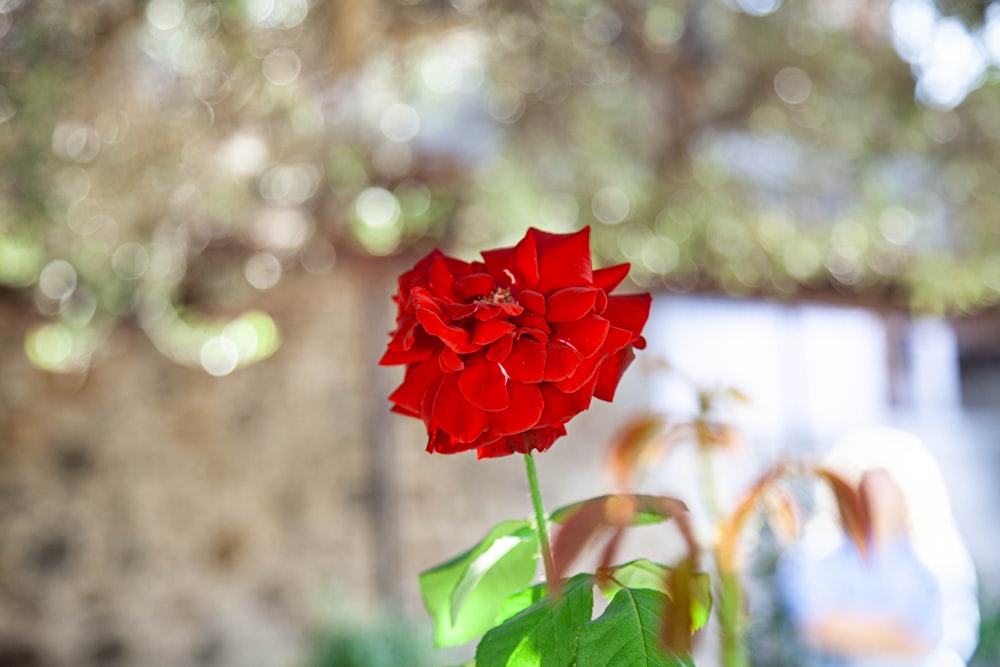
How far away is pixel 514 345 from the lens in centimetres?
53

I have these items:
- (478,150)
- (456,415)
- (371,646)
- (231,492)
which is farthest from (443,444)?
(231,492)

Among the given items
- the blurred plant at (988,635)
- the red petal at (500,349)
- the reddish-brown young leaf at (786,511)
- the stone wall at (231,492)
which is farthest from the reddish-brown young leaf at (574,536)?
the stone wall at (231,492)

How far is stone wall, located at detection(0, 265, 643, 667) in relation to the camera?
122 inches

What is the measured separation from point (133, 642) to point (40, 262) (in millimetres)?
1523

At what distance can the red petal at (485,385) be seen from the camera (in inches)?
20.0

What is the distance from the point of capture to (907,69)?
8.48 ft

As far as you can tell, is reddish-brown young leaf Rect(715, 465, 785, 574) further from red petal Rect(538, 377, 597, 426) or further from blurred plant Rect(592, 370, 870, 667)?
red petal Rect(538, 377, 597, 426)

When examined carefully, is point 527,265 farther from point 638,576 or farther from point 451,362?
point 638,576

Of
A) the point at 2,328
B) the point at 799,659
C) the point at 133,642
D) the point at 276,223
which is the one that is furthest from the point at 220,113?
the point at 799,659

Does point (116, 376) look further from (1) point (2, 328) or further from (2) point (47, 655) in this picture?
(2) point (47, 655)

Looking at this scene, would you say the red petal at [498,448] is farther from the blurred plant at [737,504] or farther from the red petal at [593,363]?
the blurred plant at [737,504]

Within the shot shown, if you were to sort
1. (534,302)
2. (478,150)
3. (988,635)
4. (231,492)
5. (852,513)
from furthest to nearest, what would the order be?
(231,492) < (478,150) < (988,635) < (852,513) < (534,302)

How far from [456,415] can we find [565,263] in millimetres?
133

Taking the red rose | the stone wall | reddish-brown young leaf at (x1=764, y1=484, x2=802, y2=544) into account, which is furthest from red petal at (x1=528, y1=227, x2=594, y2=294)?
the stone wall
